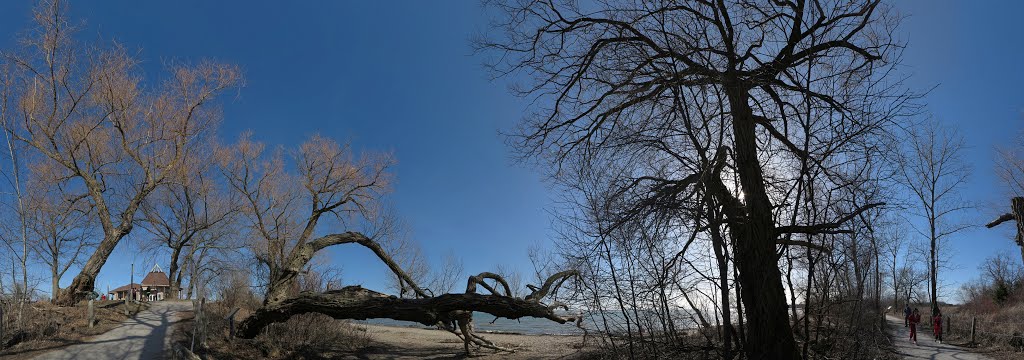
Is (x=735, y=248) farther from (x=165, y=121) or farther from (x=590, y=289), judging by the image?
(x=165, y=121)

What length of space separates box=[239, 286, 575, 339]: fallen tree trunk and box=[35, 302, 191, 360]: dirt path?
3351 millimetres

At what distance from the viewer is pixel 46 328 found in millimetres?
14406

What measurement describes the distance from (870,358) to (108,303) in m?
24.8

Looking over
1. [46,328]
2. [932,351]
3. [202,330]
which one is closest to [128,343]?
[46,328]

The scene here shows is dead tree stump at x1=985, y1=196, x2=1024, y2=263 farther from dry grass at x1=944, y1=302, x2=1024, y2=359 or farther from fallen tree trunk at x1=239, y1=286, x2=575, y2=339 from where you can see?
fallen tree trunk at x1=239, y1=286, x2=575, y2=339

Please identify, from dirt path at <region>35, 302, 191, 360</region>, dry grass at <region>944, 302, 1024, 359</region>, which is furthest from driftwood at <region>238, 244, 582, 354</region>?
dry grass at <region>944, 302, 1024, 359</region>

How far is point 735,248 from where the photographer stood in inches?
240

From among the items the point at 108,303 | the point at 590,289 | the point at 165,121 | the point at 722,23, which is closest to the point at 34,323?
the point at 108,303

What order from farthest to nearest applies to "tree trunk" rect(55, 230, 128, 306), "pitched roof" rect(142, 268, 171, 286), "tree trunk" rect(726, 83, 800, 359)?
"pitched roof" rect(142, 268, 171, 286) < "tree trunk" rect(55, 230, 128, 306) < "tree trunk" rect(726, 83, 800, 359)

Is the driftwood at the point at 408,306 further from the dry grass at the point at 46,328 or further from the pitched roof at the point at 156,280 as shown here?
the pitched roof at the point at 156,280

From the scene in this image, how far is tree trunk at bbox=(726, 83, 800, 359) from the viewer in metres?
6.03

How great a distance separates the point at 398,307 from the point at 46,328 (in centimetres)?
1037

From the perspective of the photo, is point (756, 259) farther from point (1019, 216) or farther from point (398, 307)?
point (1019, 216)

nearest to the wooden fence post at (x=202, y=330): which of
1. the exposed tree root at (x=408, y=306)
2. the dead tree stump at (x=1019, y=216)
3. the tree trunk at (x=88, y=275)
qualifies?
the exposed tree root at (x=408, y=306)
